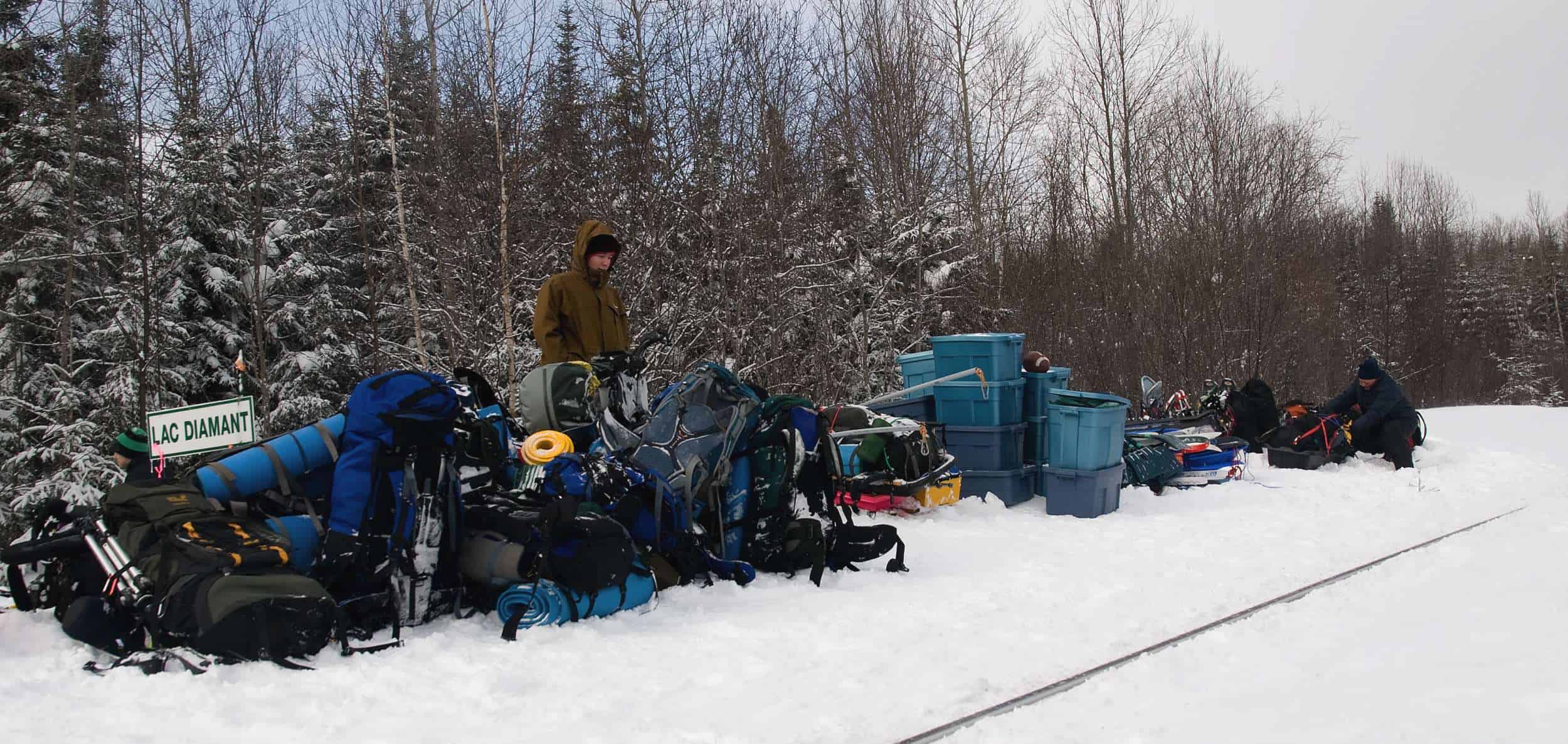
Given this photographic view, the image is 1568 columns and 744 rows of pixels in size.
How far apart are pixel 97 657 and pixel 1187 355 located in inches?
836

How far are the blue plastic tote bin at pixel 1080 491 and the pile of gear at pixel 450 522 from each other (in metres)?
2.65

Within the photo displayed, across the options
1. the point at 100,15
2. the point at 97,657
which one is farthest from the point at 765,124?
the point at 97,657

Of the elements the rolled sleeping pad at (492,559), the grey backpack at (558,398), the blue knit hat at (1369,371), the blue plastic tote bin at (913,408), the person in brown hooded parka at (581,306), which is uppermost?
the person in brown hooded parka at (581,306)

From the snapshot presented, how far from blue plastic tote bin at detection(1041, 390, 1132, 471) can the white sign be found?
5.96 m

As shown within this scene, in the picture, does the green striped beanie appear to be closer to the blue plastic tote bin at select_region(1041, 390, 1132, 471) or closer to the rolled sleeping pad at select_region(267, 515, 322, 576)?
the rolled sleeping pad at select_region(267, 515, 322, 576)

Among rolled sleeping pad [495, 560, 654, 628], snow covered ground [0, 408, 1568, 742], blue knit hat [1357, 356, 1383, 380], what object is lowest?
snow covered ground [0, 408, 1568, 742]

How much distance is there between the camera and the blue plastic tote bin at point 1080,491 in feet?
26.0

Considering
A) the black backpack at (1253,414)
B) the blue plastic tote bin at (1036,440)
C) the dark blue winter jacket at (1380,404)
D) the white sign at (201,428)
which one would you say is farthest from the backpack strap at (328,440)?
the dark blue winter jacket at (1380,404)

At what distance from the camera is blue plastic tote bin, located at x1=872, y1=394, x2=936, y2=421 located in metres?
8.54

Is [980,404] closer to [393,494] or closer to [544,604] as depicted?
[544,604]

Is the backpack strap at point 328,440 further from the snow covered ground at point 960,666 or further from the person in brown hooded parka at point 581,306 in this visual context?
the person in brown hooded parka at point 581,306

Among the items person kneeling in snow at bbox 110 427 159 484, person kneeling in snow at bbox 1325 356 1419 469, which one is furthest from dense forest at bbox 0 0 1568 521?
person kneeling in snow at bbox 1325 356 1419 469

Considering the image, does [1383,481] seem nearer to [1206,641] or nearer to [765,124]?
[1206,641]

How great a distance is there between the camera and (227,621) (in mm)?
3496
